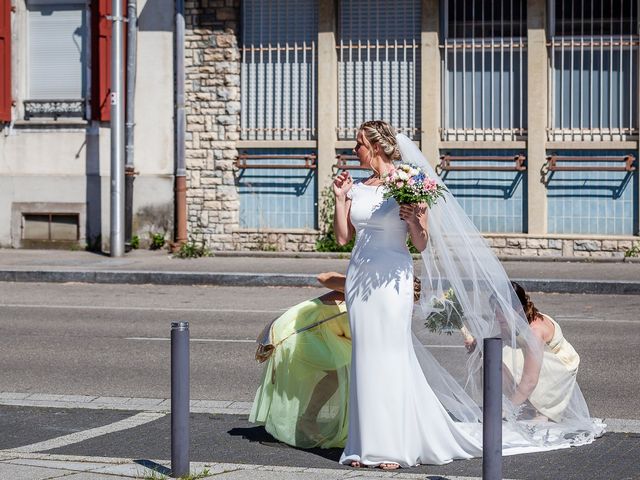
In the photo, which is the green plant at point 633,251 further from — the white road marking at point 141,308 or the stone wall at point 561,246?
the white road marking at point 141,308

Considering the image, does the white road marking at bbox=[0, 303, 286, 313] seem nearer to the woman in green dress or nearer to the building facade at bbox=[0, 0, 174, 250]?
the building facade at bbox=[0, 0, 174, 250]

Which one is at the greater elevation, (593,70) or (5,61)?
(5,61)

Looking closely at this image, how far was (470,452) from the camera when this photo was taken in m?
7.49

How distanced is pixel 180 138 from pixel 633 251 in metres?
7.37

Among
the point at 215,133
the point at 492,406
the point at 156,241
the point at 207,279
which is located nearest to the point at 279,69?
the point at 215,133

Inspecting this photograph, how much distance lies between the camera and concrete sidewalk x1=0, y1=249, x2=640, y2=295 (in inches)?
673

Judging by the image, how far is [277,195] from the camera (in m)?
21.6

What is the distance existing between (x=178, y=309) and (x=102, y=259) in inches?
212

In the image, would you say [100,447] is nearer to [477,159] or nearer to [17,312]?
[17,312]

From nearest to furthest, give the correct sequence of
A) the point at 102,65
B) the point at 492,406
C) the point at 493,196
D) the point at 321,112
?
the point at 492,406
the point at 493,196
the point at 321,112
the point at 102,65

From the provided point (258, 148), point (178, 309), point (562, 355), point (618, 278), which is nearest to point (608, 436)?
point (562, 355)

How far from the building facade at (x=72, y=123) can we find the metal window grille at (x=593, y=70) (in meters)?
6.20

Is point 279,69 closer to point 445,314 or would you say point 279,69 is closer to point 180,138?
point 180,138

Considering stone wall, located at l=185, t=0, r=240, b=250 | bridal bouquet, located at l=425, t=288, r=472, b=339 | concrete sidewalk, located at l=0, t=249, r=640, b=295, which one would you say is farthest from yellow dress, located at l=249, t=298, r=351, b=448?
stone wall, located at l=185, t=0, r=240, b=250
